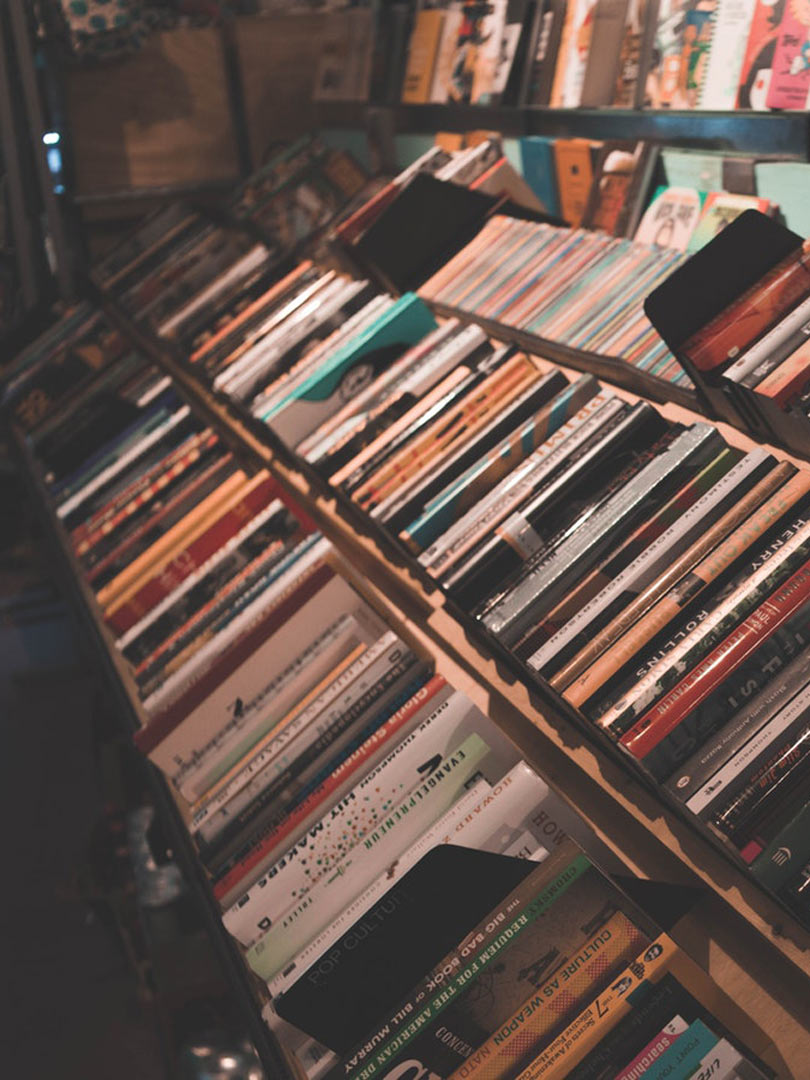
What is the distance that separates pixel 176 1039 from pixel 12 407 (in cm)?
249

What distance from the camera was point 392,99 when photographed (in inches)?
151

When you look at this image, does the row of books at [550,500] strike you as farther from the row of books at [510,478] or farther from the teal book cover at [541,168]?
the teal book cover at [541,168]

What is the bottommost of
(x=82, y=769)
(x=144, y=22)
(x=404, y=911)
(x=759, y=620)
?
(x=82, y=769)

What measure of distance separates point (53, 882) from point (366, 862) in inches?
106

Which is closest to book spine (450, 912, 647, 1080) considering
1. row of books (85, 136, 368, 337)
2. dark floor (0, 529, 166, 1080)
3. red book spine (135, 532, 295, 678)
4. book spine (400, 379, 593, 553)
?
book spine (400, 379, 593, 553)

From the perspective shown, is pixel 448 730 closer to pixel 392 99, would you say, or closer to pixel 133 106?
pixel 392 99

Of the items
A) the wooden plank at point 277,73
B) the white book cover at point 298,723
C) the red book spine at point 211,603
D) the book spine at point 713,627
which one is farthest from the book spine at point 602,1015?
the wooden plank at point 277,73

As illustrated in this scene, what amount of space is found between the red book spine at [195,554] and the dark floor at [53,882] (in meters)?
1.34

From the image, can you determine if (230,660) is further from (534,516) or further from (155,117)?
(155,117)

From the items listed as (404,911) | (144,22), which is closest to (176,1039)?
(404,911)

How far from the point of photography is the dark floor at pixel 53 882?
3006mm

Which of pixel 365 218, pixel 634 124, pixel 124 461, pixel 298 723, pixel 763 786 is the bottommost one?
pixel 124 461

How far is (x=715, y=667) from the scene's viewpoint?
1.13 m

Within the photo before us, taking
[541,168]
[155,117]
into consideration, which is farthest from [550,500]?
[155,117]
